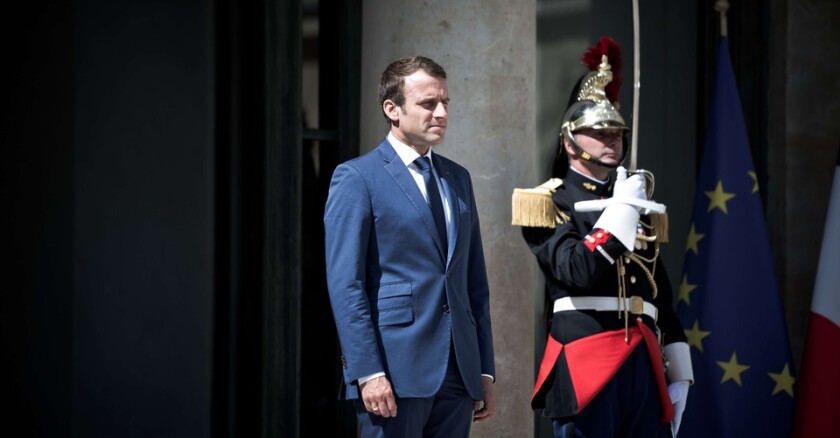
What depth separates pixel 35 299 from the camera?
12.7ft

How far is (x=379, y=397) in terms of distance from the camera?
3.18 m

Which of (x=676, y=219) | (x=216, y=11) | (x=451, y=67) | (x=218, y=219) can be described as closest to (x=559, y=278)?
(x=451, y=67)

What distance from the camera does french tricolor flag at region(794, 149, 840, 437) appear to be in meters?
5.19

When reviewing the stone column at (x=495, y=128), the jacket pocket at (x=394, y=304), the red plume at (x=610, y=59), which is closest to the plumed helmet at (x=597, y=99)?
the red plume at (x=610, y=59)

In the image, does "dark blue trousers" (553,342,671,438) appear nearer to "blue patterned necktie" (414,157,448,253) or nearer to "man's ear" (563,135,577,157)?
"man's ear" (563,135,577,157)

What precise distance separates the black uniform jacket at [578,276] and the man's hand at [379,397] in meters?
0.89

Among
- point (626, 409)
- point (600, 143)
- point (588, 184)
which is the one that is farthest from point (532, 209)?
point (626, 409)

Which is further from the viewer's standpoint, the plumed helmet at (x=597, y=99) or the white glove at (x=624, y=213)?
the plumed helmet at (x=597, y=99)

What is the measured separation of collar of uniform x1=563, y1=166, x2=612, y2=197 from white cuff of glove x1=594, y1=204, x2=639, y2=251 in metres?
0.24

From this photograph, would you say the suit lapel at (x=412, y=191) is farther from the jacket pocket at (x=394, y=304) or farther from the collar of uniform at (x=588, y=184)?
the collar of uniform at (x=588, y=184)

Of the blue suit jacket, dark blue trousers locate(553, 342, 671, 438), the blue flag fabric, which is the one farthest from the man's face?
the blue flag fabric

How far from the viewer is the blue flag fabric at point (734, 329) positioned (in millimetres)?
5254

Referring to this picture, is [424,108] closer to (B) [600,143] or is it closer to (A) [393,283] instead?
(A) [393,283]

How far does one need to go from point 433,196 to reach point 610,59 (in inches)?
48.4
